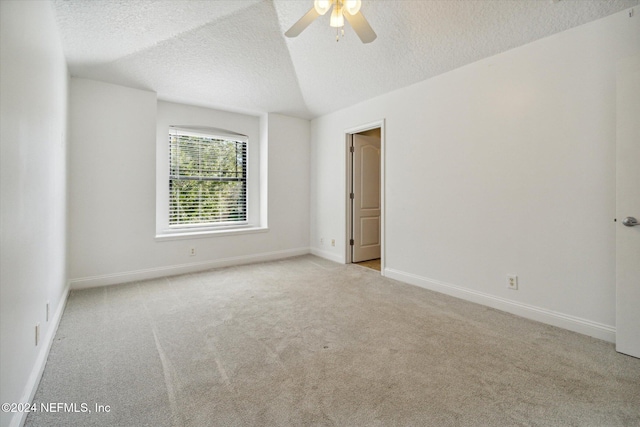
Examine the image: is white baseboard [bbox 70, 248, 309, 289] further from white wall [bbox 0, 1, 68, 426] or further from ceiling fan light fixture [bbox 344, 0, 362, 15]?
ceiling fan light fixture [bbox 344, 0, 362, 15]

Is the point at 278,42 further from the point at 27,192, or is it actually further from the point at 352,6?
the point at 27,192

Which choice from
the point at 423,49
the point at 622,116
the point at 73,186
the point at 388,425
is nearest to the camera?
the point at 388,425

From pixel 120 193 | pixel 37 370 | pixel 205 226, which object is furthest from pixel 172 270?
pixel 37 370

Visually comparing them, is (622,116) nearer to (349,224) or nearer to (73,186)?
(349,224)

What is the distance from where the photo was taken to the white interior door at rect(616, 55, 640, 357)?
1978mm

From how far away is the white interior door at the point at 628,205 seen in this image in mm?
1978

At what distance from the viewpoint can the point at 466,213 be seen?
10.2 feet

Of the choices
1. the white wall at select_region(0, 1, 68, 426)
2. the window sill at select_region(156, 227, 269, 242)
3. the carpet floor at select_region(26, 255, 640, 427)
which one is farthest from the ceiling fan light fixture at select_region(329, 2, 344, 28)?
the window sill at select_region(156, 227, 269, 242)

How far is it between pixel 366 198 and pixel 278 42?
2.68 metres

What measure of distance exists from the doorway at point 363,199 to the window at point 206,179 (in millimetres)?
1874

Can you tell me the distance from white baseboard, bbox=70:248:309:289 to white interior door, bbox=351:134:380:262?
3.81ft

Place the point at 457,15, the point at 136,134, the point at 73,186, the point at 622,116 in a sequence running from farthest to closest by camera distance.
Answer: the point at 136,134 < the point at 73,186 < the point at 457,15 < the point at 622,116

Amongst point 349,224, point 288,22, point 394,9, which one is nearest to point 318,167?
point 349,224

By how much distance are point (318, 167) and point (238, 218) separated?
1687 millimetres
